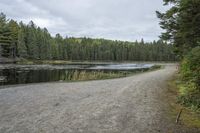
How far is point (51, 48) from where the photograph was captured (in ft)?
311

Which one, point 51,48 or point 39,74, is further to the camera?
point 51,48

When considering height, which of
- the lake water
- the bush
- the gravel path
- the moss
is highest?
the bush

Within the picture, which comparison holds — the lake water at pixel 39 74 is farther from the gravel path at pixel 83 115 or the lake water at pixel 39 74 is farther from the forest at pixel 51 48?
the gravel path at pixel 83 115

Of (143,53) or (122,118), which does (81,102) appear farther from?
(143,53)

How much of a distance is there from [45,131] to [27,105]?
4403 mm

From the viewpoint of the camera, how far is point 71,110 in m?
10.9

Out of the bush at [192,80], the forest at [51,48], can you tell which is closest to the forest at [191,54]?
the bush at [192,80]

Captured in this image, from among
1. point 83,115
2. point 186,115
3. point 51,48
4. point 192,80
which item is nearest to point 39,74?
point 192,80

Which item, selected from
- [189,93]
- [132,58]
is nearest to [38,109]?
[189,93]

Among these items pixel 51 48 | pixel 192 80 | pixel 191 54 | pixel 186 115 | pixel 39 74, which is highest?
pixel 51 48

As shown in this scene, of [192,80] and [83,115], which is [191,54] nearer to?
[192,80]

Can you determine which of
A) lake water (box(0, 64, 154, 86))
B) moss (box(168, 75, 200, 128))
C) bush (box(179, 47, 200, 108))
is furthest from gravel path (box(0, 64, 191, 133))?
lake water (box(0, 64, 154, 86))

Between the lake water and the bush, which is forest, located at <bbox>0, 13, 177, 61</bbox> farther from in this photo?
the bush

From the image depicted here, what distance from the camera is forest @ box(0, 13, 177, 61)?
73688 millimetres
